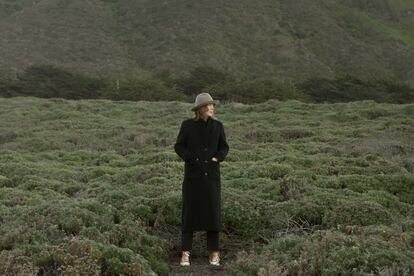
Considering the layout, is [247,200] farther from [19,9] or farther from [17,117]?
[19,9]

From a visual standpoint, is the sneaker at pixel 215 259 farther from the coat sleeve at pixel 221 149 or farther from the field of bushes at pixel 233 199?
the coat sleeve at pixel 221 149

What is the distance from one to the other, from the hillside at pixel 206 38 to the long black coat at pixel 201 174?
164ft

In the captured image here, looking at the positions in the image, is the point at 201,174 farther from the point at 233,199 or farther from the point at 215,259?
the point at 233,199

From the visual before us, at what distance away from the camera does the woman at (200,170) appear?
27.9 ft

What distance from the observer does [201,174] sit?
27.9 feet

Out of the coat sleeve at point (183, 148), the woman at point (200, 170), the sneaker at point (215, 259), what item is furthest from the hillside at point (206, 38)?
the sneaker at point (215, 259)

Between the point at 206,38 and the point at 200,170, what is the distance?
60.3 metres

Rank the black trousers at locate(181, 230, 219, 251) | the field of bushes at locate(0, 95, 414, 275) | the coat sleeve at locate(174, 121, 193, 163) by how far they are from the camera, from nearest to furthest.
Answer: the field of bushes at locate(0, 95, 414, 275), the coat sleeve at locate(174, 121, 193, 163), the black trousers at locate(181, 230, 219, 251)

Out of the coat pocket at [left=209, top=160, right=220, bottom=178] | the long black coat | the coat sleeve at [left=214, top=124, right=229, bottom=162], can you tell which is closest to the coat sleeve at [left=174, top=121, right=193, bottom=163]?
the long black coat

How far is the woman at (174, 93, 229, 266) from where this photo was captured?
27.9 ft

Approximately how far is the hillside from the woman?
5003 centimetres

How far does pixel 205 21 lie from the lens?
70938 mm

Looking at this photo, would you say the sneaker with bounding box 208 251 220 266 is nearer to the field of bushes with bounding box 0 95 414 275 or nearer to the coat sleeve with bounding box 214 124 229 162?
the field of bushes with bounding box 0 95 414 275

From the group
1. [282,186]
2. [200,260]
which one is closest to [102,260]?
[200,260]
